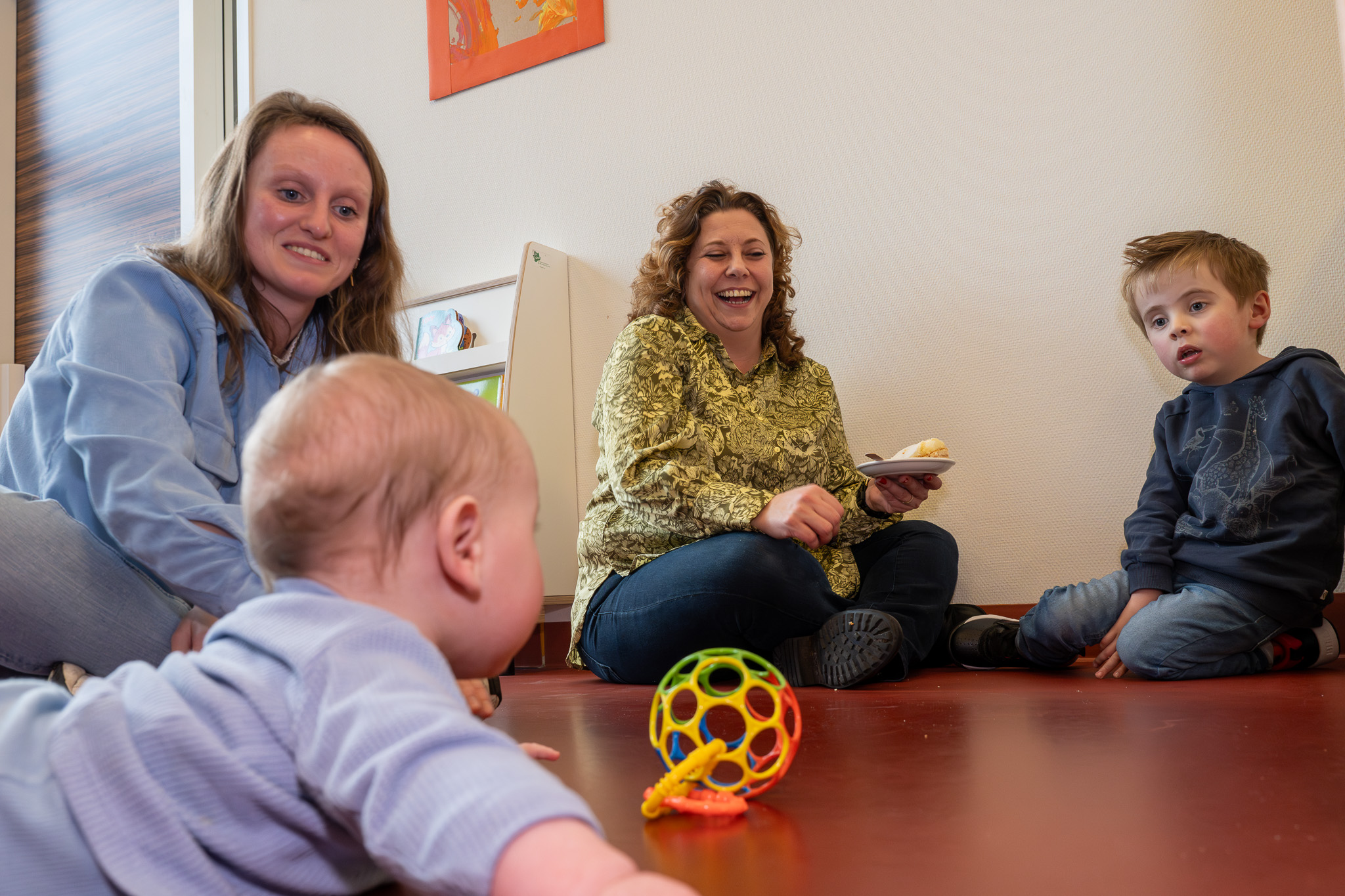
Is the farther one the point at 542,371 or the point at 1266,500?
the point at 542,371

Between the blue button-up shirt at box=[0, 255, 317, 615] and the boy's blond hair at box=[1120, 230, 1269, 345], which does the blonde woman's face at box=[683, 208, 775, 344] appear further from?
the blue button-up shirt at box=[0, 255, 317, 615]

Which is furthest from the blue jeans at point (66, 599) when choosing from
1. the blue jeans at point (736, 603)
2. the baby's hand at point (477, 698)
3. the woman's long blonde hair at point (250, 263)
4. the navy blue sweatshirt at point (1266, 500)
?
the navy blue sweatshirt at point (1266, 500)

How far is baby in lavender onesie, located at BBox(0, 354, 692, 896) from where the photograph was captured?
0.41 meters

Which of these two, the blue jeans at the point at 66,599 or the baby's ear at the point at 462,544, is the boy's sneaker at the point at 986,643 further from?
the baby's ear at the point at 462,544

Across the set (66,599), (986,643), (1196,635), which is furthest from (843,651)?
(66,599)

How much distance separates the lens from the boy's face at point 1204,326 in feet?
5.62

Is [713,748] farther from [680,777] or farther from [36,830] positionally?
[36,830]

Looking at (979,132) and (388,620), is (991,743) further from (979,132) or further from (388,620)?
(979,132)

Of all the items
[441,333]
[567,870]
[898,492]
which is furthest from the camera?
[441,333]

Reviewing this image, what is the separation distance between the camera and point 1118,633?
1742mm

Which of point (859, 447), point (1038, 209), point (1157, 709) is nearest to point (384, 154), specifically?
point (859, 447)

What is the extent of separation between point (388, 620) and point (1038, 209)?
2.02m

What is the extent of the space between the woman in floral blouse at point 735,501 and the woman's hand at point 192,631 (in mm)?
807

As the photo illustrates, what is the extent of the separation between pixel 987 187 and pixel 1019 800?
69.0 inches
